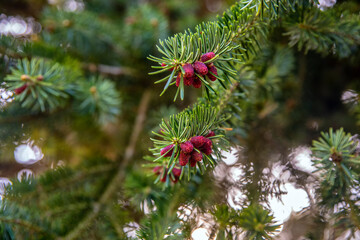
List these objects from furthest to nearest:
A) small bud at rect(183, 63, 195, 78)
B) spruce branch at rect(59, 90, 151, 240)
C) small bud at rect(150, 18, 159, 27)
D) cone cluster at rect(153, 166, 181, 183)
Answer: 1. small bud at rect(150, 18, 159, 27)
2. spruce branch at rect(59, 90, 151, 240)
3. cone cluster at rect(153, 166, 181, 183)
4. small bud at rect(183, 63, 195, 78)

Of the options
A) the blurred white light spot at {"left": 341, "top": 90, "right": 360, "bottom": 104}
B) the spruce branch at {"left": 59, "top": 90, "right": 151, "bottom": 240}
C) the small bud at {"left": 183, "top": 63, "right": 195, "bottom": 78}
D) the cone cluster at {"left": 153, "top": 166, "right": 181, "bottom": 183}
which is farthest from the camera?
the blurred white light spot at {"left": 341, "top": 90, "right": 360, "bottom": 104}

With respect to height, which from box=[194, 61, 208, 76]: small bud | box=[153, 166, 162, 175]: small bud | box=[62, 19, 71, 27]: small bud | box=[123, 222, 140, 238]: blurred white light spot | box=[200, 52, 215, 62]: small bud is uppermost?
box=[62, 19, 71, 27]: small bud

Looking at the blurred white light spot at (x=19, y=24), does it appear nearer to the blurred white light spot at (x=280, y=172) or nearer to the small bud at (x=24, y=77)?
the small bud at (x=24, y=77)

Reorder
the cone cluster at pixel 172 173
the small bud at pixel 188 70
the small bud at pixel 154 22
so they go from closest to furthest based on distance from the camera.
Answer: the small bud at pixel 188 70
the cone cluster at pixel 172 173
the small bud at pixel 154 22

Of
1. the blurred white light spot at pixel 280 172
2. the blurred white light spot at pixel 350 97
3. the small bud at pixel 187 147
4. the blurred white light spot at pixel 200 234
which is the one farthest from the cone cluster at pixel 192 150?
the blurred white light spot at pixel 350 97

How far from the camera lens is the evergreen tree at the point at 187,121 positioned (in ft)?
1.60

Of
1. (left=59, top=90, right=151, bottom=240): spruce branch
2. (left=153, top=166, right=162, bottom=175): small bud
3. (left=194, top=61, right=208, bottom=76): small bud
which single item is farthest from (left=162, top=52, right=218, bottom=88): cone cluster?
(left=59, top=90, right=151, bottom=240): spruce branch

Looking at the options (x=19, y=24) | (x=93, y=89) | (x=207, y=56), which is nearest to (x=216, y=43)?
(x=207, y=56)

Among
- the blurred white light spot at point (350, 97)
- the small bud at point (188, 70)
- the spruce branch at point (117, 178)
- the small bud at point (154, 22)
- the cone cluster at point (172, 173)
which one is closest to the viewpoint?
the small bud at point (188, 70)

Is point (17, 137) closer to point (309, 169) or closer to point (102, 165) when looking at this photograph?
point (102, 165)

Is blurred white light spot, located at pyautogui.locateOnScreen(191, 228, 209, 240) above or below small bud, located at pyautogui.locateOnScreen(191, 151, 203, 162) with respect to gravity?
below

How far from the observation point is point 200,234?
631 mm

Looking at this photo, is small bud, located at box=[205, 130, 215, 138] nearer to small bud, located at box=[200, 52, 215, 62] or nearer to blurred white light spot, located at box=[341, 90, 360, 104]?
small bud, located at box=[200, 52, 215, 62]

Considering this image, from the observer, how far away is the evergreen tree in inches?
19.2
